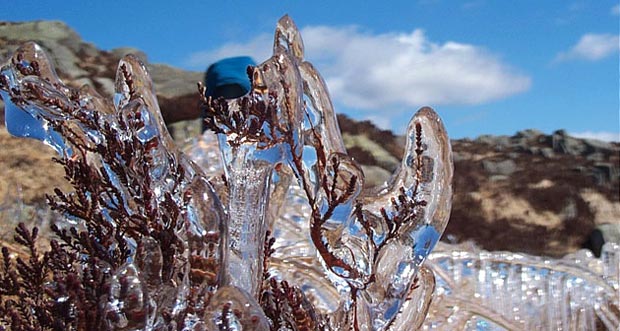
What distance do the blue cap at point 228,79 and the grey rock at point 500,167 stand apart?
11.9 m

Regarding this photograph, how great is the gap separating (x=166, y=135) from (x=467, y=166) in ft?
54.0

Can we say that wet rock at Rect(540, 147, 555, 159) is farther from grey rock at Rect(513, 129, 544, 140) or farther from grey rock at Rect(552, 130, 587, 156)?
grey rock at Rect(513, 129, 544, 140)

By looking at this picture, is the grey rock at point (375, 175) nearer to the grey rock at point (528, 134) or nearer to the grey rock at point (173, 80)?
the grey rock at point (173, 80)

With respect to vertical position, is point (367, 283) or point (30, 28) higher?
point (30, 28)

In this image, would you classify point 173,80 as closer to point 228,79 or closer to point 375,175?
point 375,175

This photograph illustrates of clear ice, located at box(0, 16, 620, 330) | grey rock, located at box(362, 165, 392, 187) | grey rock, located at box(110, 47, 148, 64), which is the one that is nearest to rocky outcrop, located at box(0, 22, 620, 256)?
grey rock, located at box(362, 165, 392, 187)

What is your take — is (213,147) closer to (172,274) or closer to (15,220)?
(15,220)

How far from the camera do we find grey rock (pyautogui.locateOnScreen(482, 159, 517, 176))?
17.5 metres

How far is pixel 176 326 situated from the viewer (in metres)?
1.20

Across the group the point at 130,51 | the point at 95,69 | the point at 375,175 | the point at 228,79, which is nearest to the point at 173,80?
the point at 95,69

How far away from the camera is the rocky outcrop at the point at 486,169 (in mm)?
7051

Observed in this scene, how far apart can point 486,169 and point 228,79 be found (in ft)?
42.0

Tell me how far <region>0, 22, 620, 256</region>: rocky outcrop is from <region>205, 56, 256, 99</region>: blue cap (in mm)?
1280

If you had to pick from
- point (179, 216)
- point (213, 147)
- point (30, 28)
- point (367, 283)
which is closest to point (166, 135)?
point (179, 216)
